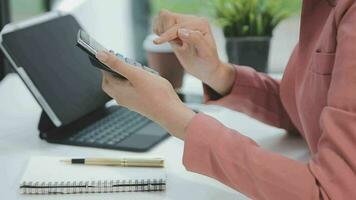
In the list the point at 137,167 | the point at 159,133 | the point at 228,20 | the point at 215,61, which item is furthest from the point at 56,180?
the point at 228,20

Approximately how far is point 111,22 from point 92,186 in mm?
949

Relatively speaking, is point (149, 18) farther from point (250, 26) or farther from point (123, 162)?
point (123, 162)

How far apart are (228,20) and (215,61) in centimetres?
37

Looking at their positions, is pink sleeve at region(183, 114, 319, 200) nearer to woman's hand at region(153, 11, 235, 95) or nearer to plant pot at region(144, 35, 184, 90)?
woman's hand at region(153, 11, 235, 95)

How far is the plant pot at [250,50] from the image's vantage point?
1.33 meters

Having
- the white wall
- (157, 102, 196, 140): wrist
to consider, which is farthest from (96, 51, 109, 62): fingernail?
the white wall

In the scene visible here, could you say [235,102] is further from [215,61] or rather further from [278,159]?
[278,159]

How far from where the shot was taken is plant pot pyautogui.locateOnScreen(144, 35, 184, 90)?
1.28m

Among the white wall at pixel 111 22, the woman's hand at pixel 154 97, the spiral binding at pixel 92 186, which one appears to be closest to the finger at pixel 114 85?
the woman's hand at pixel 154 97

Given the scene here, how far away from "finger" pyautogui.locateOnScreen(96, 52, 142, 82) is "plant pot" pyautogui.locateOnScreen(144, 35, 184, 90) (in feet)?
1.81

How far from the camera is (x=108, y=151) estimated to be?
936mm

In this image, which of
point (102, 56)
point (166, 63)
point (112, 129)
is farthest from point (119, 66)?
point (166, 63)

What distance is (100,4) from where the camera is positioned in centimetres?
163

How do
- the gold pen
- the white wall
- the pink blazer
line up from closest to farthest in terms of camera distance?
the pink blazer
the gold pen
the white wall
